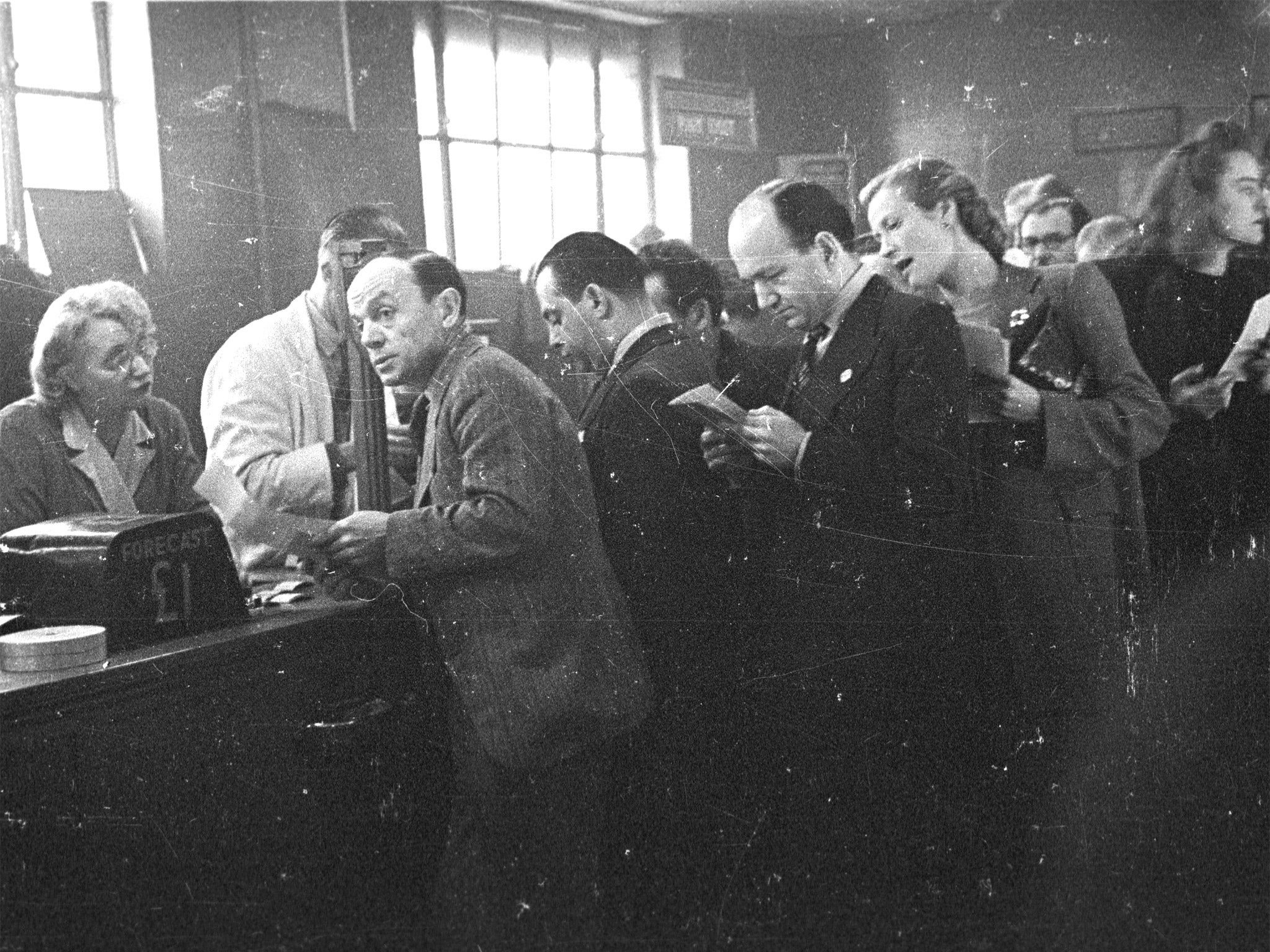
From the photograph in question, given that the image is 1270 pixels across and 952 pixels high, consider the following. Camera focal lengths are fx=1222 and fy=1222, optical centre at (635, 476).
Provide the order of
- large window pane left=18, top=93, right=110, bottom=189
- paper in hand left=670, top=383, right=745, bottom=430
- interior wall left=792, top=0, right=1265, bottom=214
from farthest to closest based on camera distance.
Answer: large window pane left=18, top=93, right=110, bottom=189, paper in hand left=670, top=383, right=745, bottom=430, interior wall left=792, top=0, right=1265, bottom=214

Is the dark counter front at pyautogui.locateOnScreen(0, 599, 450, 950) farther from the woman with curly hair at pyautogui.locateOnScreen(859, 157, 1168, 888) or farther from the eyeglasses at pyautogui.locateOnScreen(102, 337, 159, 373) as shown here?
the woman with curly hair at pyautogui.locateOnScreen(859, 157, 1168, 888)

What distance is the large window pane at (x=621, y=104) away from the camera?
5.64 ft

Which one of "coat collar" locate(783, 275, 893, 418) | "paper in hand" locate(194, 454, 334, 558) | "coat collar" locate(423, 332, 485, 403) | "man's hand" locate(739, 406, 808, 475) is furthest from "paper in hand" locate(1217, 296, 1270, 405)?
"paper in hand" locate(194, 454, 334, 558)

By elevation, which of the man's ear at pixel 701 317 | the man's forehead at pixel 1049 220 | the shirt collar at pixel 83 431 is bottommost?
the shirt collar at pixel 83 431

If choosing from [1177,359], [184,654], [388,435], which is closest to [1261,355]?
[1177,359]

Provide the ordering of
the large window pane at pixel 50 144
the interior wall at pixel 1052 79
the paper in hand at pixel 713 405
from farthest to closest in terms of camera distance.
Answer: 1. the large window pane at pixel 50 144
2. the paper in hand at pixel 713 405
3. the interior wall at pixel 1052 79

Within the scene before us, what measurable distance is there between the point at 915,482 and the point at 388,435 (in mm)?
756

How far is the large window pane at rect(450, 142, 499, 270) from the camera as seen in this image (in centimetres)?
172

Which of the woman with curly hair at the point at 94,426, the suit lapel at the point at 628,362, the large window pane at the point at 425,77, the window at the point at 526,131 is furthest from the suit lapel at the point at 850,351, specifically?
the woman with curly hair at the point at 94,426

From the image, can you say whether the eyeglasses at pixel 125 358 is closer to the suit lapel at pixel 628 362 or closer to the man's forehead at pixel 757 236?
the suit lapel at pixel 628 362

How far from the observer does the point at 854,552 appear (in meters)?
1.71

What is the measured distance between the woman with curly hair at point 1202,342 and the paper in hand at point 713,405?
534 millimetres

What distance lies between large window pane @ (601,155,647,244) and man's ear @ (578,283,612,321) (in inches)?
3.0

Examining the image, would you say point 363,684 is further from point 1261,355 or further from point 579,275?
point 1261,355
